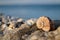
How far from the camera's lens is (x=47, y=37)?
128 centimetres

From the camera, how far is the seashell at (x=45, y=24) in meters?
1.45

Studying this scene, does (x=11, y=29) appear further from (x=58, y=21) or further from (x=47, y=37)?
(x=58, y=21)

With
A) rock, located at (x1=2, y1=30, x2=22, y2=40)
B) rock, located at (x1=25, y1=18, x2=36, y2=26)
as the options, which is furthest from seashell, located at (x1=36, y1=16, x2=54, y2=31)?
rock, located at (x1=2, y1=30, x2=22, y2=40)

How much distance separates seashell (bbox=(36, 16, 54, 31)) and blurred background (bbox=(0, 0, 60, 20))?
10cm

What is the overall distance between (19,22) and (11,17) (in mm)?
112

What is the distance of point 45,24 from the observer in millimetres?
1454

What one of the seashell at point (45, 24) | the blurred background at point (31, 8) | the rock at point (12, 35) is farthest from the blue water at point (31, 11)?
the rock at point (12, 35)

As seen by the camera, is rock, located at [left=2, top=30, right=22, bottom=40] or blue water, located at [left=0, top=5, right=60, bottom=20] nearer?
rock, located at [left=2, top=30, right=22, bottom=40]

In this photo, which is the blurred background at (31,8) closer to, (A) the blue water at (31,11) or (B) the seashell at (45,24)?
(A) the blue water at (31,11)

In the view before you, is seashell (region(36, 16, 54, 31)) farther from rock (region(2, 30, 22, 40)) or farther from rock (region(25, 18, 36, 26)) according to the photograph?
rock (region(2, 30, 22, 40))

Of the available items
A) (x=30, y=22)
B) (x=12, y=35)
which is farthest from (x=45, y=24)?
(x=12, y=35)

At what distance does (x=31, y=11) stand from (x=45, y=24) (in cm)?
23

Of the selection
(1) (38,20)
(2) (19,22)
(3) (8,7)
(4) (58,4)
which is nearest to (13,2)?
(3) (8,7)

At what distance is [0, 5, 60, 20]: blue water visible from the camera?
5.05 feet
